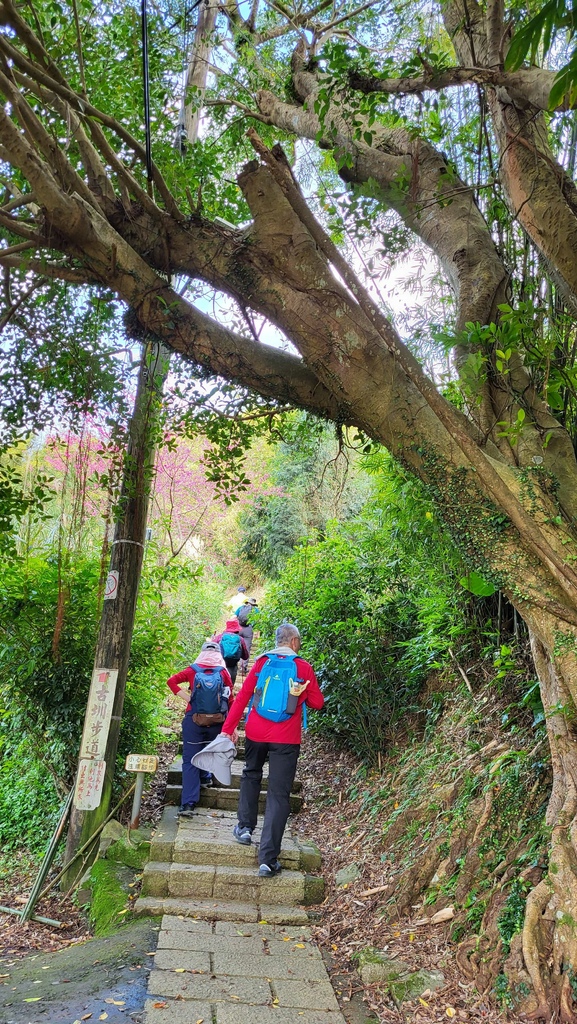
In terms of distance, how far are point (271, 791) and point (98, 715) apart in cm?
169

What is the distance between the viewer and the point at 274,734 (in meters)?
5.20

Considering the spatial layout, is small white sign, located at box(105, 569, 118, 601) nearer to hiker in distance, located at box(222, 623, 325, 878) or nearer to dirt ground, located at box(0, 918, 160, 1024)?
hiker in distance, located at box(222, 623, 325, 878)

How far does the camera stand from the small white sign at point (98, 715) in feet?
18.8

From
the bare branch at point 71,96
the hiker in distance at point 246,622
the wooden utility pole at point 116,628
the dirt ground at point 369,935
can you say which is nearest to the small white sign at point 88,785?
the wooden utility pole at point 116,628

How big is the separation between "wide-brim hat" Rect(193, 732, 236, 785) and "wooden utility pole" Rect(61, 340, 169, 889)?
2.78ft

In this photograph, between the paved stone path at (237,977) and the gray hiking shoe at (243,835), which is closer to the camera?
the paved stone path at (237,977)

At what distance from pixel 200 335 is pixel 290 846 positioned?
164 inches

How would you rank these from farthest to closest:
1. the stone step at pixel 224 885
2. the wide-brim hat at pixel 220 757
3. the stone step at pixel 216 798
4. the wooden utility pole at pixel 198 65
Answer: the wooden utility pole at pixel 198 65 → the stone step at pixel 216 798 → the wide-brim hat at pixel 220 757 → the stone step at pixel 224 885

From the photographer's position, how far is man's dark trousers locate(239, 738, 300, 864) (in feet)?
16.6

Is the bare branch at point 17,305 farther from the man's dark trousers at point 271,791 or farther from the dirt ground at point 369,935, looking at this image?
the dirt ground at point 369,935

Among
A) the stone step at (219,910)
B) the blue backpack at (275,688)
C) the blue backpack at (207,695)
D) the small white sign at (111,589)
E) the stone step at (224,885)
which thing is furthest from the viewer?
the blue backpack at (207,695)

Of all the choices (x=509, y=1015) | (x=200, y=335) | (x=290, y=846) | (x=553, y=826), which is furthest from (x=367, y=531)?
(x=509, y=1015)

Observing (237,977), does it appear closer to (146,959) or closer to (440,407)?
(146,959)

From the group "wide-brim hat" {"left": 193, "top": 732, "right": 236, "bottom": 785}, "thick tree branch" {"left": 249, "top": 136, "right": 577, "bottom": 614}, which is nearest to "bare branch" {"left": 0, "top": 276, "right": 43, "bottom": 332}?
"thick tree branch" {"left": 249, "top": 136, "right": 577, "bottom": 614}
